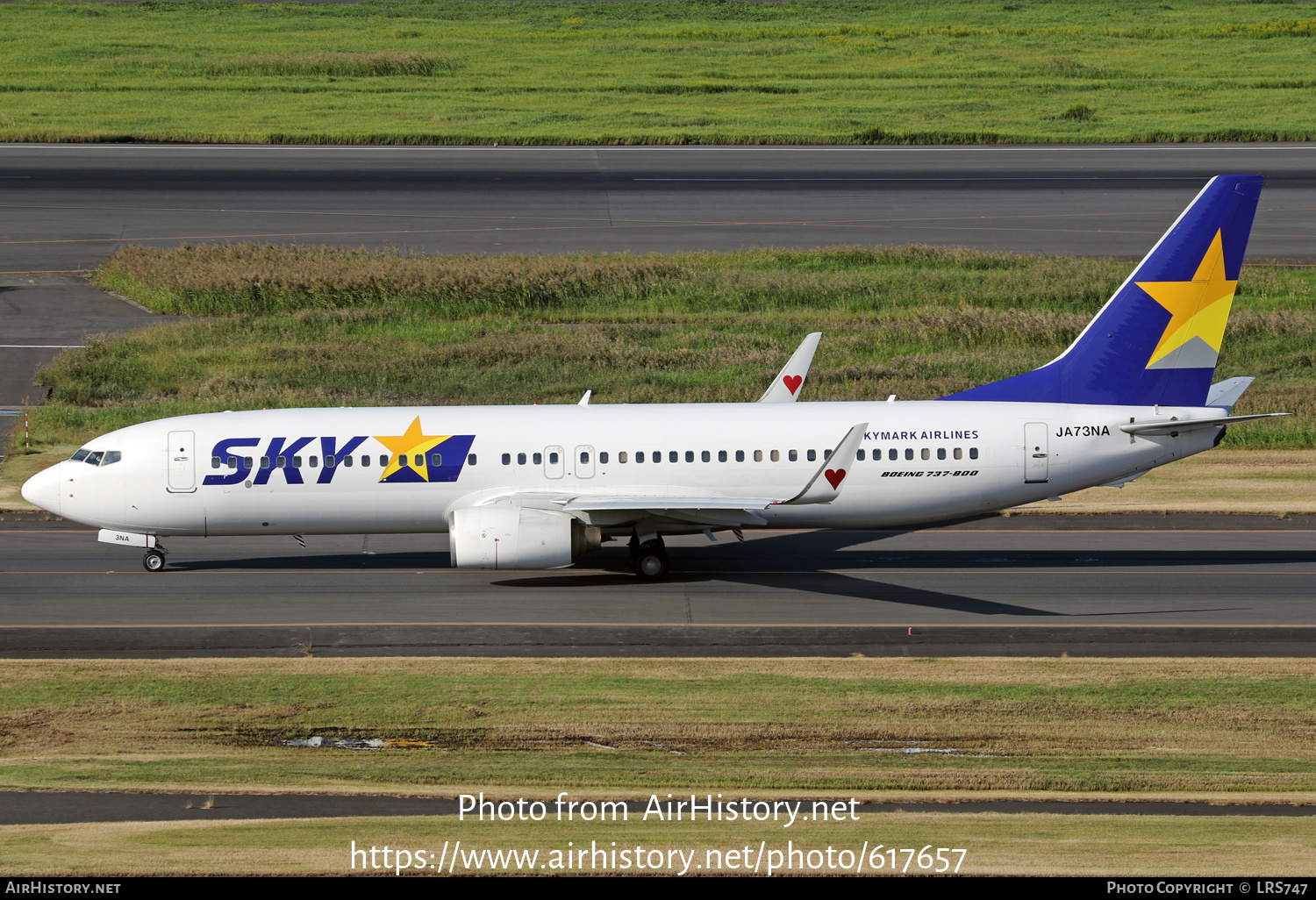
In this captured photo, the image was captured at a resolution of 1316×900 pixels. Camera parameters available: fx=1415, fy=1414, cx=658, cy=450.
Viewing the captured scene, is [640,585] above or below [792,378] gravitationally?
below

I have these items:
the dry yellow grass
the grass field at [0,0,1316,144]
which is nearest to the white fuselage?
the dry yellow grass

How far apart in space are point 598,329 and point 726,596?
75.7 ft

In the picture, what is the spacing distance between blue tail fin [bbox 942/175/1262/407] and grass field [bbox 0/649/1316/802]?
26.7 feet

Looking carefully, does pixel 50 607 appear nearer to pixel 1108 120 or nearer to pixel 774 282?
pixel 774 282

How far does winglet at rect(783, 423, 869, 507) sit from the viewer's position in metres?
27.5

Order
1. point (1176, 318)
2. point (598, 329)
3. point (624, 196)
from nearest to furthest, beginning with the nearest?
point (1176, 318), point (598, 329), point (624, 196)

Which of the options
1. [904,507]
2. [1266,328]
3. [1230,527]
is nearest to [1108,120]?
[1266,328]

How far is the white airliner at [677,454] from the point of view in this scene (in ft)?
100

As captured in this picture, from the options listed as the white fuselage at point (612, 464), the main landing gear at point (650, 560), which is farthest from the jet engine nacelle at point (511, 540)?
the main landing gear at point (650, 560)

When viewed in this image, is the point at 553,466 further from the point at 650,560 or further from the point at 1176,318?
the point at 1176,318

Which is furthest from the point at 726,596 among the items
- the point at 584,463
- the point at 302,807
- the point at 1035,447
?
the point at 302,807

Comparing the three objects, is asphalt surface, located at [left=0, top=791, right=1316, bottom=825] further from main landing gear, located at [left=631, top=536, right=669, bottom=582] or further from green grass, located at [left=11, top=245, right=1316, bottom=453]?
green grass, located at [left=11, top=245, right=1316, bottom=453]

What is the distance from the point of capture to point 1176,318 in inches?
1238

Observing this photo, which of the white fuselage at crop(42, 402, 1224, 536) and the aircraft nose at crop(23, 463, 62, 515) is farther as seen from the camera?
the aircraft nose at crop(23, 463, 62, 515)
